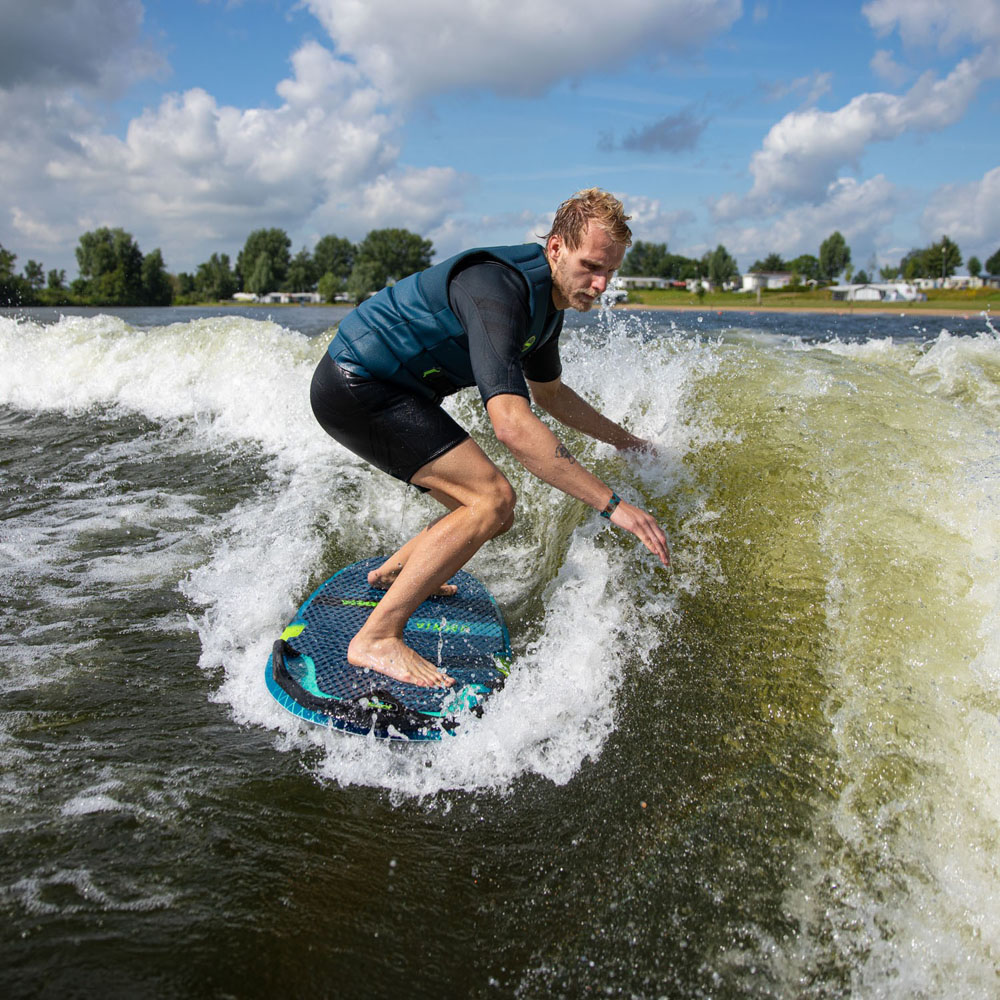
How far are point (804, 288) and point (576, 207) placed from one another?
118100 mm

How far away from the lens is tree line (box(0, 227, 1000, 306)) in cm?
9244

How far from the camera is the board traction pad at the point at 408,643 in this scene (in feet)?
10.1

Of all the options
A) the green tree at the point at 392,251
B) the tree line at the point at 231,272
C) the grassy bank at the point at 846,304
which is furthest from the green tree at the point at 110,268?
the grassy bank at the point at 846,304

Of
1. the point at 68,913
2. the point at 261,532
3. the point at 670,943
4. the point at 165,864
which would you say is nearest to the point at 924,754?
the point at 670,943

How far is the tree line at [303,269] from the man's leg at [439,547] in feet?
331

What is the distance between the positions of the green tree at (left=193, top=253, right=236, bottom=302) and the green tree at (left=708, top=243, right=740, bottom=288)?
8465 cm

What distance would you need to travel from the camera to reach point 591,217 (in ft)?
9.52

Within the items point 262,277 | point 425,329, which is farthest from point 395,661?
point 262,277

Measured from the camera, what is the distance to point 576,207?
2.96m

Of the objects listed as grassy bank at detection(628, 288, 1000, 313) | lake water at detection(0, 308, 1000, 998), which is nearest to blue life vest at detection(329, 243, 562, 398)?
lake water at detection(0, 308, 1000, 998)

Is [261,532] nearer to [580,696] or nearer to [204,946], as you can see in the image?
[580,696]

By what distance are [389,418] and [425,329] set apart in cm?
43

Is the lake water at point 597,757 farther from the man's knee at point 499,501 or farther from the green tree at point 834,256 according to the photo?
the green tree at point 834,256

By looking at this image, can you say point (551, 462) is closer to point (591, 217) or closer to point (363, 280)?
point (591, 217)
